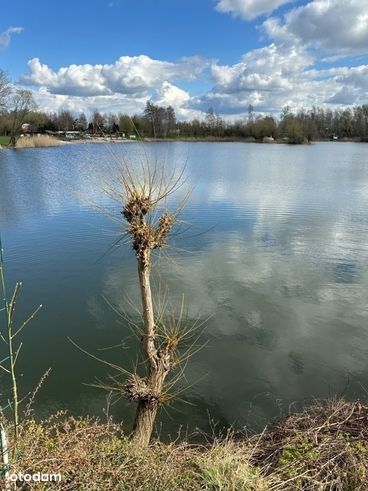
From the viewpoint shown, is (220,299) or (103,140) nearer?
Answer: (103,140)

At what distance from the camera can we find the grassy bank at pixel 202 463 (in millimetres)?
3688

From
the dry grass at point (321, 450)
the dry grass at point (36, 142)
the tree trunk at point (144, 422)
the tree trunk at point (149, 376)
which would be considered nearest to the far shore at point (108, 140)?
the dry grass at point (36, 142)

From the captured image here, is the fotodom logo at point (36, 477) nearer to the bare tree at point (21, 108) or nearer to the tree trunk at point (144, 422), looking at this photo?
the tree trunk at point (144, 422)

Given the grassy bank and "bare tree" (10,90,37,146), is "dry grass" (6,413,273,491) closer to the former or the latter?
the grassy bank

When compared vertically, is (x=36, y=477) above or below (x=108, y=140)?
below

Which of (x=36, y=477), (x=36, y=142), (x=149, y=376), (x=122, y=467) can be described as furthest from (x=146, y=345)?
(x=36, y=142)

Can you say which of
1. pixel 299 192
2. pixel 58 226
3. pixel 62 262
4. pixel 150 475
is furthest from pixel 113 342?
pixel 299 192

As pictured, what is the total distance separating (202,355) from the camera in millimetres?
7996

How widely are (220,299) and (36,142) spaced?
64658 mm

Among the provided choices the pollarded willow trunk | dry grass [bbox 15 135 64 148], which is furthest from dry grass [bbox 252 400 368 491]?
dry grass [bbox 15 135 64 148]

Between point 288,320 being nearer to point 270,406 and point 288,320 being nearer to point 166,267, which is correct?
point 270,406

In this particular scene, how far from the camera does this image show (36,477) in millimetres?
3516

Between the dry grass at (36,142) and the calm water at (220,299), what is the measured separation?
48168mm

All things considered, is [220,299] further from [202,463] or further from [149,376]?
[202,463]
